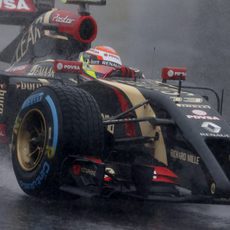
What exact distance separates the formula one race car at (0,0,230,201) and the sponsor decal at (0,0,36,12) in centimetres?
313

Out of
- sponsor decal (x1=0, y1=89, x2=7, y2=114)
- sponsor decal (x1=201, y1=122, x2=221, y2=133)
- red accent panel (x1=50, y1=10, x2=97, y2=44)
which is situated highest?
red accent panel (x1=50, y1=10, x2=97, y2=44)

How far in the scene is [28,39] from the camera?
31.1 ft

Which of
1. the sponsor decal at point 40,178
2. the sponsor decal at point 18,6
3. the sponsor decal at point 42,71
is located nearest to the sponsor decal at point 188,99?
the sponsor decal at point 40,178

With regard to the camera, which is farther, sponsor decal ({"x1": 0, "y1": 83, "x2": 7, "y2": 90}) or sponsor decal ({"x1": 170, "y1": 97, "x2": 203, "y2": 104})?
sponsor decal ({"x1": 0, "y1": 83, "x2": 7, "y2": 90})

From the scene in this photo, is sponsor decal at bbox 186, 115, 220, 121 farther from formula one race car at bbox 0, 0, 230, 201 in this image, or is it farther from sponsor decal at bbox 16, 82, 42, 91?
sponsor decal at bbox 16, 82, 42, 91

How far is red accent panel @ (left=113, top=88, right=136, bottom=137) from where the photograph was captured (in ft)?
22.0

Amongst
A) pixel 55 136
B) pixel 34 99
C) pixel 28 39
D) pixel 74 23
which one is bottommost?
pixel 55 136

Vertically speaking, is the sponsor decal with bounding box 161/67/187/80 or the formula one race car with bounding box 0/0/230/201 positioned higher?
the sponsor decal with bounding box 161/67/187/80

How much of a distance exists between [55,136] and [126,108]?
0.99 m

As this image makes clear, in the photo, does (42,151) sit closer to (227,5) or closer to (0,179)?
(0,179)

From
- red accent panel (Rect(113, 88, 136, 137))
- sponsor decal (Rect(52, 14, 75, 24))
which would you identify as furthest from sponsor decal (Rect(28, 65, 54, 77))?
red accent panel (Rect(113, 88, 136, 137))

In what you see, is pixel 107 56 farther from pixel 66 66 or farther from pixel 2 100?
pixel 2 100

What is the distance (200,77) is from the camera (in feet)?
52.2

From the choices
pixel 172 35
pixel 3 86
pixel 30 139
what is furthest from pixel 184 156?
pixel 172 35
